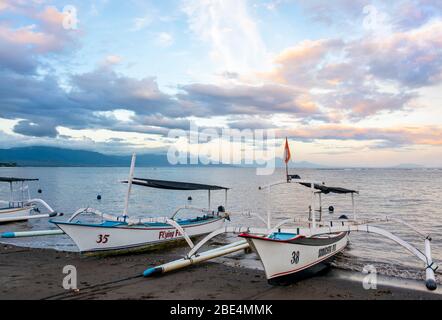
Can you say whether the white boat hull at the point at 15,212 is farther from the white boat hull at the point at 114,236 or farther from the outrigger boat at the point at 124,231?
the white boat hull at the point at 114,236

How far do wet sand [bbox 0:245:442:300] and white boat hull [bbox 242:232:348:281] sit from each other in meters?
0.60

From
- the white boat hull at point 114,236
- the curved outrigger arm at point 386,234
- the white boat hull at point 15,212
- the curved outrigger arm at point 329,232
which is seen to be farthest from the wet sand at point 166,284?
the white boat hull at point 15,212

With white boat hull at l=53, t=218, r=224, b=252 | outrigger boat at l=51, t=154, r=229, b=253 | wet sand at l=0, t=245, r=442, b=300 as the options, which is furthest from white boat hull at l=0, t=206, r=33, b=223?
white boat hull at l=53, t=218, r=224, b=252

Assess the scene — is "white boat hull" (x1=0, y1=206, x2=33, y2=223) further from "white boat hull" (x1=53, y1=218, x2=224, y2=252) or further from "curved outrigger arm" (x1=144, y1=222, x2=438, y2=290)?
"curved outrigger arm" (x1=144, y1=222, x2=438, y2=290)

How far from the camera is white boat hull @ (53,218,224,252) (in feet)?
51.9

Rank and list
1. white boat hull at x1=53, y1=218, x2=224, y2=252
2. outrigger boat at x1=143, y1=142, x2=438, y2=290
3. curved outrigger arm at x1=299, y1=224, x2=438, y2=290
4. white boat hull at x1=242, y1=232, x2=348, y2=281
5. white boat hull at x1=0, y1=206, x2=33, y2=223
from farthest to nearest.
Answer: white boat hull at x1=0, y1=206, x2=33, y2=223 → white boat hull at x1=53, y1=218, x2=224, y2=252 → curved outrigger arm at x1=299, y1=224, x2=438, y2=290 → outrigger boat at x1=143, y1=142, x2=438, y2=290 → white boat hull at x1=242, y1=232, x2=348, y2=281

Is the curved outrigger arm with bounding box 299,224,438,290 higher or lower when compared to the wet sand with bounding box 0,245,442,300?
higher

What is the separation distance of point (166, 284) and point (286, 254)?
4.14m

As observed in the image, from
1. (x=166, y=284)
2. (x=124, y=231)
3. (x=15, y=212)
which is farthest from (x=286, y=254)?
(x=15, y=212)

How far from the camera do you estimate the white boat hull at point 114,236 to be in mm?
15812

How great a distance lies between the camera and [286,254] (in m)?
11.2
